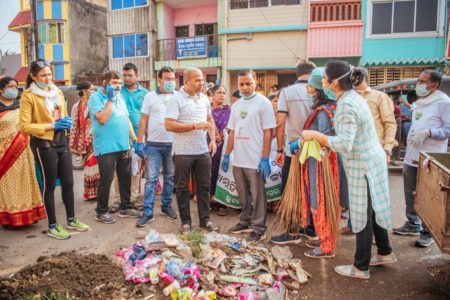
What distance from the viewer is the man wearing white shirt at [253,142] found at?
386cm

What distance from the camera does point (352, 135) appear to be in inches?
111

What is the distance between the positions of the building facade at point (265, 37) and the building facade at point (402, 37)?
2.58m

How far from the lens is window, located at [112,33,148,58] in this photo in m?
18.6

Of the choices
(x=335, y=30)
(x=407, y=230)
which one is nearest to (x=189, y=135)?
(x=407, y=230)

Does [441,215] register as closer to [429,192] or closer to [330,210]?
[429,192]

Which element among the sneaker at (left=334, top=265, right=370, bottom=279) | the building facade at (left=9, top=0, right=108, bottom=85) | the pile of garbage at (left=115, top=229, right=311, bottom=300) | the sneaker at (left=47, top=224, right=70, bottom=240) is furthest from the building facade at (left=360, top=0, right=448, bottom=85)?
the building facade at (left=9, top=0, right=108, bottom=85)

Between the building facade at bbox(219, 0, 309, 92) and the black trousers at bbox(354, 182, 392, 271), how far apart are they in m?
12.8

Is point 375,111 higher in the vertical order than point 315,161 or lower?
higher

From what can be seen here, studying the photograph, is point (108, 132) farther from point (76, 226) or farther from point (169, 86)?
point (76, 226)

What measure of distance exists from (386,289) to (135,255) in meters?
2.16

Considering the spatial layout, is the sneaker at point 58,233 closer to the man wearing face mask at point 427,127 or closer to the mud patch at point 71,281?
the mud patch at point 71,281

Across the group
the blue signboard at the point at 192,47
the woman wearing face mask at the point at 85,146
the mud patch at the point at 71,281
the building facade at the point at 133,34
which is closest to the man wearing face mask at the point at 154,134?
the woman wearing face mask at the point at 85,146

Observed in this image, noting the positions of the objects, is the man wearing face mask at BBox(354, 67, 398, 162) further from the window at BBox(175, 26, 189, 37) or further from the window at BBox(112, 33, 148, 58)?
the window at BBox(112, 33, 148, 58)

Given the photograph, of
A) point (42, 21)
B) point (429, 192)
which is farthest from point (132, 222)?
point (42, 21)
